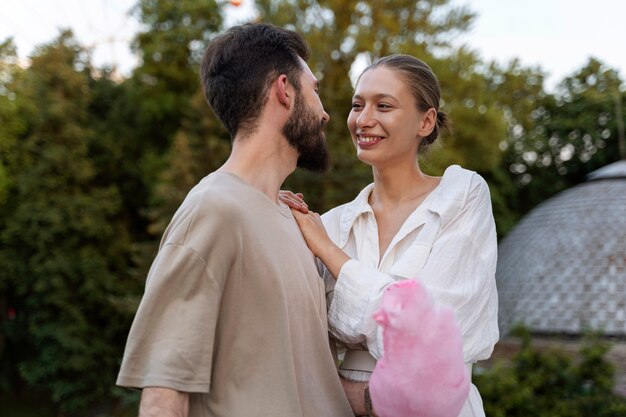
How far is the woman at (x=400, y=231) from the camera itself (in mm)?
2529

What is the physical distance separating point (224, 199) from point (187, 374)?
50cm

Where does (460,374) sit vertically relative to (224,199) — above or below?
below

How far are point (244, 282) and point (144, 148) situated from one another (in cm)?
2010

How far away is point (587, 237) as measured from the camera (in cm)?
1364

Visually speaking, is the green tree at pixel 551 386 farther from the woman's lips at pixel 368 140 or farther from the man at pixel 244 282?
the man at pixel 244 282

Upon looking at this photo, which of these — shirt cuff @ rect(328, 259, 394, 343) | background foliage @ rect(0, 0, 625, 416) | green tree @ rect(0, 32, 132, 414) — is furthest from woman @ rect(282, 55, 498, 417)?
green tree @ rect(0, 32, 132, 414)

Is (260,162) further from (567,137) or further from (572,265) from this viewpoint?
(567,137)

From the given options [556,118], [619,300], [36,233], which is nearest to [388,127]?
[619,300]

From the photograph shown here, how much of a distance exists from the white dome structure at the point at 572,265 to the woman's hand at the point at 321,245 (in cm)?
1017

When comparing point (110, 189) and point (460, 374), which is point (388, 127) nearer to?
point (460, 374)

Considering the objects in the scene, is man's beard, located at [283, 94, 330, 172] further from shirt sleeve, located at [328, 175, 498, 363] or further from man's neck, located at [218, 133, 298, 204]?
shirt sleeve, located at [328, 175, 498, 363]

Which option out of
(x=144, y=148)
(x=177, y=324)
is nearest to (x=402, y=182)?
(x=177, y=324)

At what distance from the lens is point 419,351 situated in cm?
202

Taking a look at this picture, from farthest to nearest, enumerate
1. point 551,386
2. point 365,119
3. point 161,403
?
point 551,386 → point 365,119 → point 161,403
